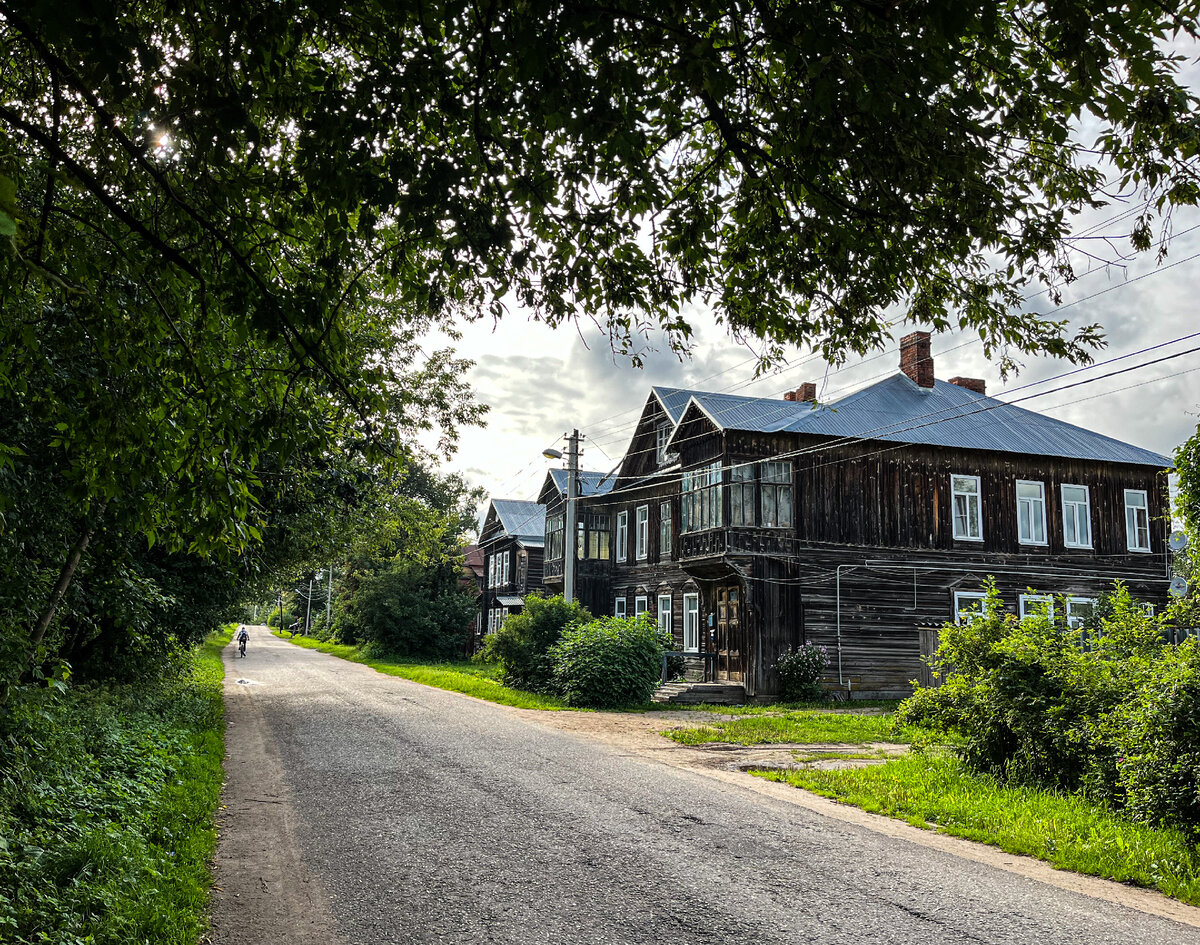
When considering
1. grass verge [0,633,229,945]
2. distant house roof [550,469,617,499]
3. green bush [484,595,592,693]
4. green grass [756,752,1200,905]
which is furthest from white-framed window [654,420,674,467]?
grass verge [0,633,229,945]

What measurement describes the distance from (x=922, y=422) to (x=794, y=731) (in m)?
13.8

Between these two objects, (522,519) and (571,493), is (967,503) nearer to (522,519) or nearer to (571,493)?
(571,493)

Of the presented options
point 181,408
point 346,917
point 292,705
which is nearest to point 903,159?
point 181,408

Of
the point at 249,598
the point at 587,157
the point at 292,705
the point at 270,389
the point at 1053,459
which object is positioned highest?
the point at 1053,459

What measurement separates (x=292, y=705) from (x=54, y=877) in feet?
49.1

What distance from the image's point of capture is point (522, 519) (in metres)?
51.1

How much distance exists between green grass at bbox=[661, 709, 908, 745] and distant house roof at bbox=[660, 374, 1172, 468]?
9182 mm

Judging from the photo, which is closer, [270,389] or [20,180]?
[20,180]

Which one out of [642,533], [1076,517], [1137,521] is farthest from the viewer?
[642,533]

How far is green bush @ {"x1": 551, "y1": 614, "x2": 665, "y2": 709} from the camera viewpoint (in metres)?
22.3

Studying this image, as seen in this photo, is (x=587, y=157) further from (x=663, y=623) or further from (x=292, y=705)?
(x=663, y=623)

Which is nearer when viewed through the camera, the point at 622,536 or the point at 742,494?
the point at 742,494

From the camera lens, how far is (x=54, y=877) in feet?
18.1

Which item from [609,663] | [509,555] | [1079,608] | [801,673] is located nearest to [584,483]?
[509,555]
